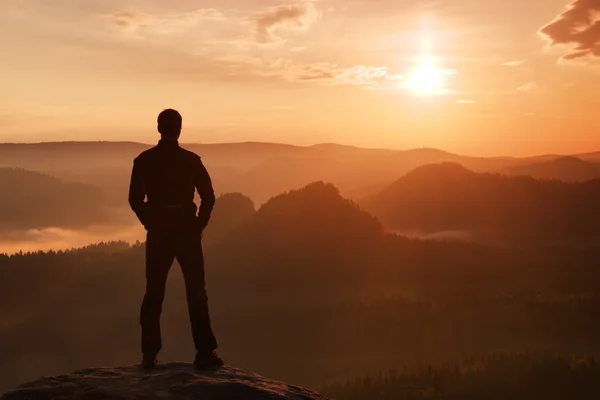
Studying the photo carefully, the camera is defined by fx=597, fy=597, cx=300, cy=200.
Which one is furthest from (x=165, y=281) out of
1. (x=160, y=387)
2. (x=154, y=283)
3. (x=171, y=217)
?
(x=160, y=387)

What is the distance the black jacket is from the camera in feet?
39.1

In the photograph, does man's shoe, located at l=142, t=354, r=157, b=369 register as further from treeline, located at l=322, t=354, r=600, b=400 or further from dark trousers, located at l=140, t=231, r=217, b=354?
treeline, located at l=322, t=354, r=600, b=400

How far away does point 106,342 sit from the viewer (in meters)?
182

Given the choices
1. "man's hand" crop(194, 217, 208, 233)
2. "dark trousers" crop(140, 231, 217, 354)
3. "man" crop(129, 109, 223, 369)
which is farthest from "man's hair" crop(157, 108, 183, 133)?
"dark trousers" crop(140, 231, 217, 354)

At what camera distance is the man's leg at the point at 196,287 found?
12078mm

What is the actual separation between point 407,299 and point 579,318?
168ft

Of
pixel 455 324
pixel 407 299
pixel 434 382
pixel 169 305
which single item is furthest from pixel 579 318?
pixel 169 305

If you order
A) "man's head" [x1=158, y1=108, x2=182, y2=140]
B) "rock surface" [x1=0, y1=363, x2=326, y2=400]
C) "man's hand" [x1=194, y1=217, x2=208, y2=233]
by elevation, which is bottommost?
"rock surface" [x1=0, y1=363, x2=326, y2=400]

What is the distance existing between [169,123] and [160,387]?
5.03m

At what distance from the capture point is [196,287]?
1219cm

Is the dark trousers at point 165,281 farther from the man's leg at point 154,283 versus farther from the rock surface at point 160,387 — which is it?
the rock surface at point 160,387

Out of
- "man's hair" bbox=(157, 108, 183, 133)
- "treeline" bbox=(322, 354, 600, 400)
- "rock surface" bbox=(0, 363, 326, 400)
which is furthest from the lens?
"treeline" bbox=(322, 354, 600, 400)

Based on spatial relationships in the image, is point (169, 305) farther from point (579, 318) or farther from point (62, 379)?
point (62, 379)

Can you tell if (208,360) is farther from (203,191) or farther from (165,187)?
(165,187)
